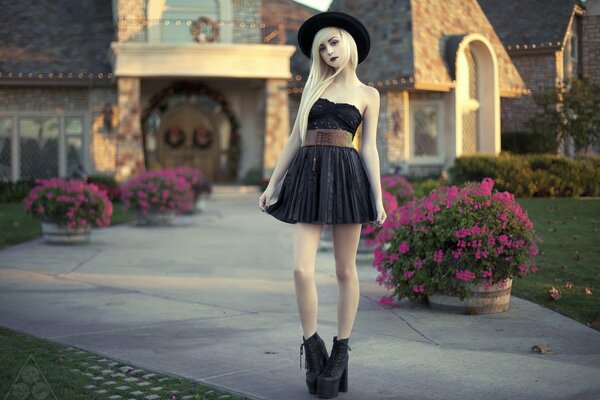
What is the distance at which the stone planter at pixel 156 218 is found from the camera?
608 inches

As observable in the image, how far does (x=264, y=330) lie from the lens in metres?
6.33

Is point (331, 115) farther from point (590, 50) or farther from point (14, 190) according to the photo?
point (590, 50)

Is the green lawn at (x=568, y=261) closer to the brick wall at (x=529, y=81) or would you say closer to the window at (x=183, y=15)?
the brick wall at (x=529, y=81)

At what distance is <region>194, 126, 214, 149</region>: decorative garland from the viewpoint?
85.7 ft

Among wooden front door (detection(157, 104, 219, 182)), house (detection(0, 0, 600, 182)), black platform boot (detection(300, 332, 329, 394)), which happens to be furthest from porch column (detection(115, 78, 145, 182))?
black platform boot (detection(300, 332, 329, 394))

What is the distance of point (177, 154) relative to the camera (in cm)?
2611

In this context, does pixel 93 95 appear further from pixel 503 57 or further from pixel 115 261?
pixel 115 261

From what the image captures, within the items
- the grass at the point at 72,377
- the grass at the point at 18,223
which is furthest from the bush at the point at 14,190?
the grass at the point at 72,377

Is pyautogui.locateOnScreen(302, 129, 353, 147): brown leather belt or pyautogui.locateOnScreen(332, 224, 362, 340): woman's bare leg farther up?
pyautogui.locateOnScreen(302, 129, 353, 147): brown leather belt

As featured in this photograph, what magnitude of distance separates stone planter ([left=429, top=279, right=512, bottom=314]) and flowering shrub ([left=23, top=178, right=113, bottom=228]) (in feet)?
21.7

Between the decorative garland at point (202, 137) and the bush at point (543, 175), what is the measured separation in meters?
10.00

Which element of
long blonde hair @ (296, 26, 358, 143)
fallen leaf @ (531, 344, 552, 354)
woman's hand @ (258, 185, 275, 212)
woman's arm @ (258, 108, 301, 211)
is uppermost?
long blonde hair @ (296, 26, 358, 143)

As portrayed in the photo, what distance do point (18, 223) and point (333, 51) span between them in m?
12.0

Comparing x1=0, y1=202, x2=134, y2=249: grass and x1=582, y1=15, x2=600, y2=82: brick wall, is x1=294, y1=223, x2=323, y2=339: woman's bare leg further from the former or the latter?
x1=582, y1=15, x2=600, y2=82: brick wall
